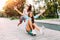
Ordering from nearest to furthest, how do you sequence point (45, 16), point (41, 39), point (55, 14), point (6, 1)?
point (41, 39)
point (6, 1)
point (45, 16)
point (55, 14)

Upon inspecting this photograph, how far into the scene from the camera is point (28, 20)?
756 cm

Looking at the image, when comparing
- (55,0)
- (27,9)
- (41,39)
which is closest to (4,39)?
(41,39)

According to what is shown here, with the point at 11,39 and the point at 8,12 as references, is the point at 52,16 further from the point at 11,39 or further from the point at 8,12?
the point at 11,39

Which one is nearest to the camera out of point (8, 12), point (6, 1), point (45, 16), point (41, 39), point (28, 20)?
point (41, 39)

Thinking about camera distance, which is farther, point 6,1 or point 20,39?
point 6,1

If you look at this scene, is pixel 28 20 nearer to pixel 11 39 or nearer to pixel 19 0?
pixel 11 39

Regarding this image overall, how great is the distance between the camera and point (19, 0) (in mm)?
12953

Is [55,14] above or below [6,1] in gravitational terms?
below

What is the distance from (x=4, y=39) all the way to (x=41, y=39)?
101 cm

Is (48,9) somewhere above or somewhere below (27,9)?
below

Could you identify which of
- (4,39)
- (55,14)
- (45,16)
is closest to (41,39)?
(4,39)

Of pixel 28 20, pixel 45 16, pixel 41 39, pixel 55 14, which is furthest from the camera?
pixel 55 14

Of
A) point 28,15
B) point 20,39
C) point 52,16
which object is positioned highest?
point 28,15

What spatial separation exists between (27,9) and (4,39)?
5.10ft
